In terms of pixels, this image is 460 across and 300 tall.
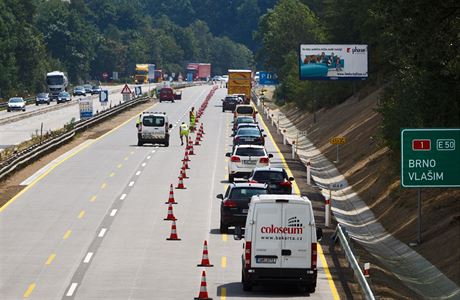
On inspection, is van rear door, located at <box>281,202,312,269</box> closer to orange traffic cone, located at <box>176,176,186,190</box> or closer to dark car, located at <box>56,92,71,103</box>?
orange traffic cone, located at <box>176,176,186,190</box>

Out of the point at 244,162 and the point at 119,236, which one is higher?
the point at 244,162

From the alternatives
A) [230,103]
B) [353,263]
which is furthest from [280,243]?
[230,103]

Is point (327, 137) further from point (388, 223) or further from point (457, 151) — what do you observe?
point (457, 151)

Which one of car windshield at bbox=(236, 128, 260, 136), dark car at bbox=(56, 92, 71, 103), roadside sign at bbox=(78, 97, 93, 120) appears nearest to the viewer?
car windshield at bbox=(236, 128, 260, 136)

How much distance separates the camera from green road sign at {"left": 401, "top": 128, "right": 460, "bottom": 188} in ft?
92.4

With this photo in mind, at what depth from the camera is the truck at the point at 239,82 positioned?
130 meters

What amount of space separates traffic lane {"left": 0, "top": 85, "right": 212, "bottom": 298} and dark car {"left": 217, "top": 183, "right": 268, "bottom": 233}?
4.00m

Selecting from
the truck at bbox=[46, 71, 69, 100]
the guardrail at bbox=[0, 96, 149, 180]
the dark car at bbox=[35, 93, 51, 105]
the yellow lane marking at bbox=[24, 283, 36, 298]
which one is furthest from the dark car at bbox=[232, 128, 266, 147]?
the truck at bbox=[46, 71, 69, 100]

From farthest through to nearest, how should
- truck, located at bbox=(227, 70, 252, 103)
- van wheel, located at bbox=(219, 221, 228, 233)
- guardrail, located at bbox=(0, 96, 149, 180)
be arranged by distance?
1. truck, located at bbox=(227, 70, 252, 103)
2. guardrail, located at bbox=(0, 96, 149, 180)
3. van wheel, located at bbox=(219, 221, 228, 233)

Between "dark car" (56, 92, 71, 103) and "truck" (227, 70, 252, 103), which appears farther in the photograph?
"dark car" (56, 92, 71, 103)

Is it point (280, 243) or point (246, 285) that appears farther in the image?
point (246, 285)

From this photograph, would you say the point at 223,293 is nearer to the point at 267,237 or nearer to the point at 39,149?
the point at 267,237

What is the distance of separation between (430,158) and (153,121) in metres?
42.6

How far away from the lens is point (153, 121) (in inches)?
2763
